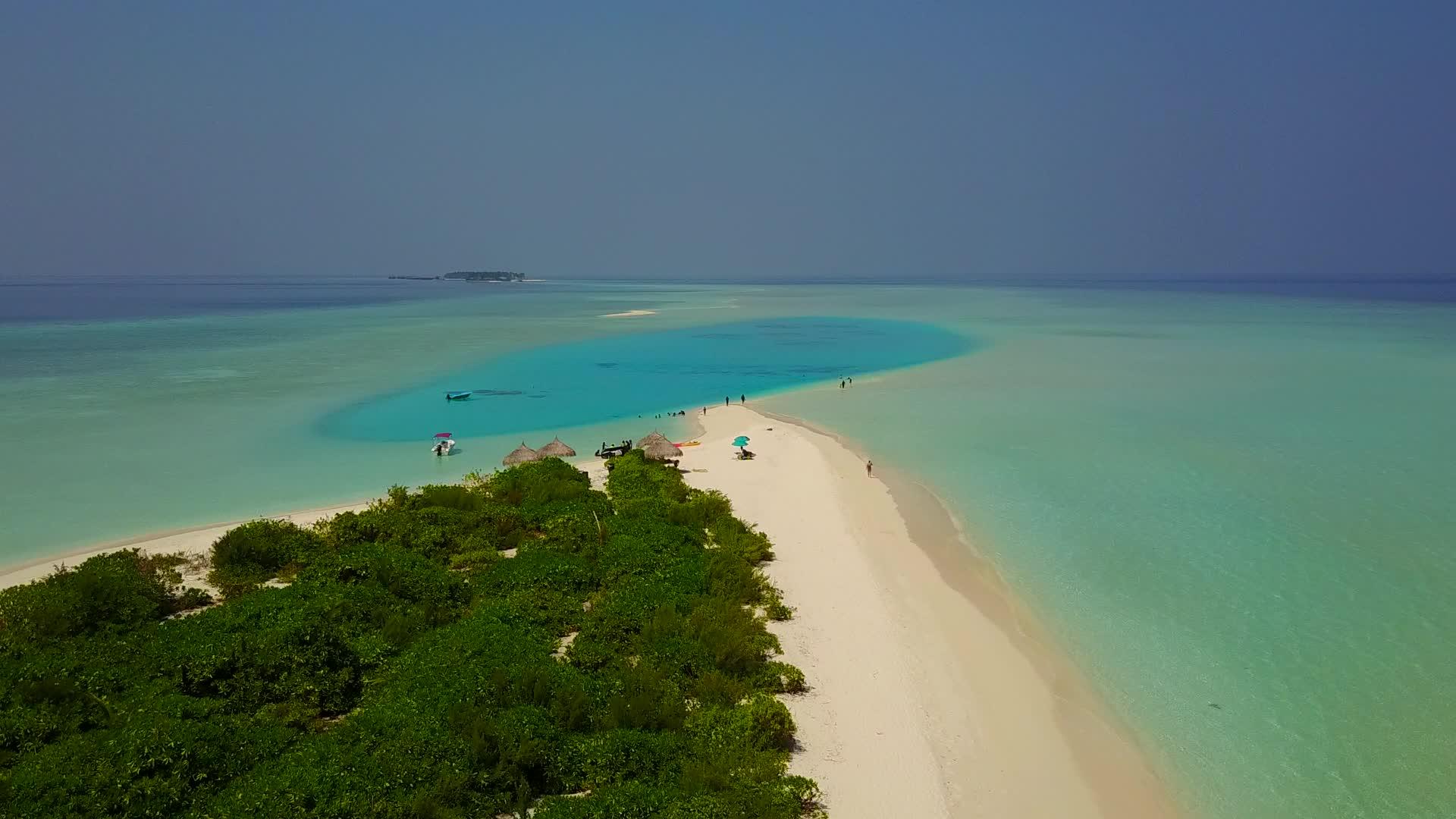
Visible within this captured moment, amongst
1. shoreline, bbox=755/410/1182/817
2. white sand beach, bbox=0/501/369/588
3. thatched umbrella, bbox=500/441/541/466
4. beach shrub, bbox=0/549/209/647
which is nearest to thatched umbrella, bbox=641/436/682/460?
thatched umbrella, bbox=500/441/541/466

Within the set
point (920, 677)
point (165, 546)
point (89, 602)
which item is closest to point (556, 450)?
point (165, 546)

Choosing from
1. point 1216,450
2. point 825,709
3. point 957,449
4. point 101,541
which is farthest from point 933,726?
point 1216,450

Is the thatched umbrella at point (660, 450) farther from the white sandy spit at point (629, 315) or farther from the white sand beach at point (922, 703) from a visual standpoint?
the white sandy spit at point (629, 315)

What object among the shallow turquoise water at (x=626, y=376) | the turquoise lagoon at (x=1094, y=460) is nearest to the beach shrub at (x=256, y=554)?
the turquoise lagoon at (x=1094, y=460)

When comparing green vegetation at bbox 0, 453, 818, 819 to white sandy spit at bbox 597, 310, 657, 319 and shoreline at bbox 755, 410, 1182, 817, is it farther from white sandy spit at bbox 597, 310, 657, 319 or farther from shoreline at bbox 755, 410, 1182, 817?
white sandy spit at bbox 597, 310, 657, 319

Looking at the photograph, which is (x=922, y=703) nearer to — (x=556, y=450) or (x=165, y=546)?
(x=165, y=546)

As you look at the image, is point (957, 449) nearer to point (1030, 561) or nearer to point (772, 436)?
point (772, 436)
